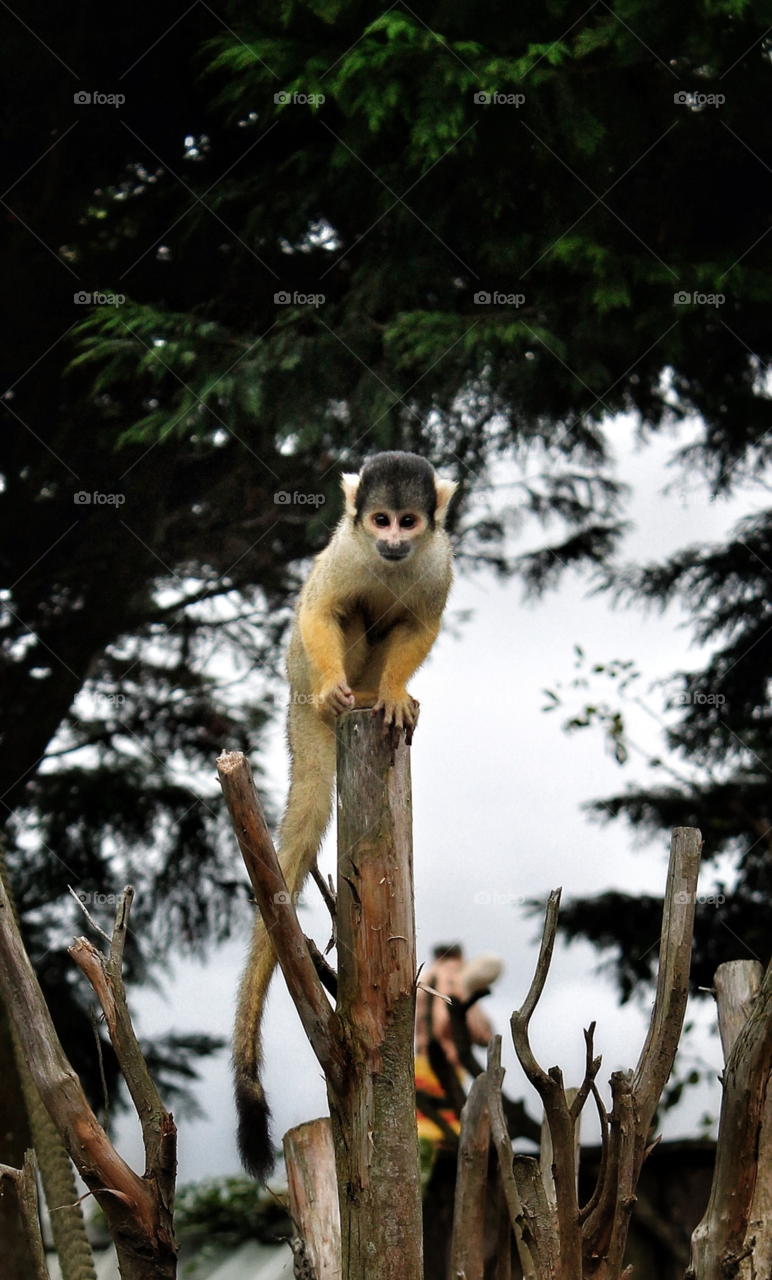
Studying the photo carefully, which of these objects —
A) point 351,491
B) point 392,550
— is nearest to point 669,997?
point 392,550

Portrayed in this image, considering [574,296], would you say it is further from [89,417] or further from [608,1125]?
[608,1125]

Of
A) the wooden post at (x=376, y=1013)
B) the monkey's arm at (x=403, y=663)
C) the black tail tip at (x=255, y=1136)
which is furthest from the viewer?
the monkey's arm at (x=403, y=663)

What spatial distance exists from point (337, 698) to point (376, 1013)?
1074 millimetres

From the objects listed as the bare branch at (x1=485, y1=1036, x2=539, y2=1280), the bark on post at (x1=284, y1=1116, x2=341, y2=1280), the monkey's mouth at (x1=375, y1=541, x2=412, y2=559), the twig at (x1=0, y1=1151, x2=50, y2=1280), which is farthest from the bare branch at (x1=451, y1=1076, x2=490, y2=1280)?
the monkey's mouth at (x1=375, y1=541, x2=412, y2=559)

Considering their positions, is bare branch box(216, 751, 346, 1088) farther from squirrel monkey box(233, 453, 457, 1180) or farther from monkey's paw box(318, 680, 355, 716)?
monkey's paw box(318, 680, 355, 716)

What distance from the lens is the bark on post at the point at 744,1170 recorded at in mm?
2520

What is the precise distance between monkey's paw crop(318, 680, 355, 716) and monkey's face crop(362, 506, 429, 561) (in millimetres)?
421

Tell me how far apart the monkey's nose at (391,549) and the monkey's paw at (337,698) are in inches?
16.1

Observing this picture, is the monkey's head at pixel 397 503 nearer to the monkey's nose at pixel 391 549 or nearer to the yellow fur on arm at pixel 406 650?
the monkey's nose at pixel 391 549

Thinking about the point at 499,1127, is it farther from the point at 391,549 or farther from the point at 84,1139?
the point at 391,549

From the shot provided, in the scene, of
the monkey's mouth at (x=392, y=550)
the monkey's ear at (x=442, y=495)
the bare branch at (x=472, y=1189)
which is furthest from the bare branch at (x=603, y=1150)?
the monkey's ear at (x=442, y=495)

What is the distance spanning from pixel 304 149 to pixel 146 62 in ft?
3.59

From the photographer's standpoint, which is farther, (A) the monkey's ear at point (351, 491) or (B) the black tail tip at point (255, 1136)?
(A) the monkey's ear at point (351, 491)

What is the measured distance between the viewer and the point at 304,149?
584 centimetres
